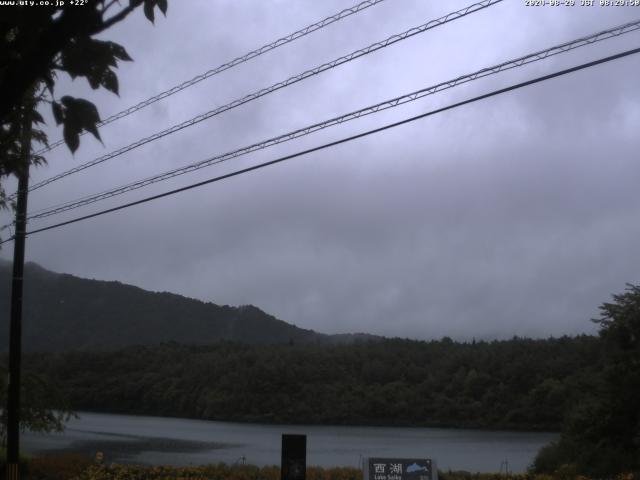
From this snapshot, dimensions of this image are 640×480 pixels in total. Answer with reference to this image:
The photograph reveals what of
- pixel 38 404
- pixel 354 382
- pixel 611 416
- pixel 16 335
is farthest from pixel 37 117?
pixel 354 382

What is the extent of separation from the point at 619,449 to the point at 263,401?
41.3 ft

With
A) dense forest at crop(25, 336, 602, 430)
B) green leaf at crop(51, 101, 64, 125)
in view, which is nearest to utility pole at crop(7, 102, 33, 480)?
dense forest at crop(25, 336, 602, 430)

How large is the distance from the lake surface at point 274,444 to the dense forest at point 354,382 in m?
0.59

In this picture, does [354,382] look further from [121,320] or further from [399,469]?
[121,320]

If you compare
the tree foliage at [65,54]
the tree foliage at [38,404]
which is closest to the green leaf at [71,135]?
the tree foliage at [65,54]

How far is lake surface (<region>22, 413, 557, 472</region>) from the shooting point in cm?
2081

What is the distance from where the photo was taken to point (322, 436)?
24.6m

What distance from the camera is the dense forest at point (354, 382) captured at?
25016 millimetres

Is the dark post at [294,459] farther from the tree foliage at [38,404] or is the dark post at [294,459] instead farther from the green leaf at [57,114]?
the green leaf at [57,114]

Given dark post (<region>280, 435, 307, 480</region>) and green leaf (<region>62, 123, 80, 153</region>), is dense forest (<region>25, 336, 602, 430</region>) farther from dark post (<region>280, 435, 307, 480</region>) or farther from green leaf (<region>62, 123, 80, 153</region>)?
green leaf (<region>62, 123, 80, 153</region>)

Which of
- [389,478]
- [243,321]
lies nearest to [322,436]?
[389,478]

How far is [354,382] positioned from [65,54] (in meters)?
24.3

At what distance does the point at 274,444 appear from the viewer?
23.8 meters

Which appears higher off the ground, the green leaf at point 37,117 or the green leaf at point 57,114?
the green leaf at point 37,117
